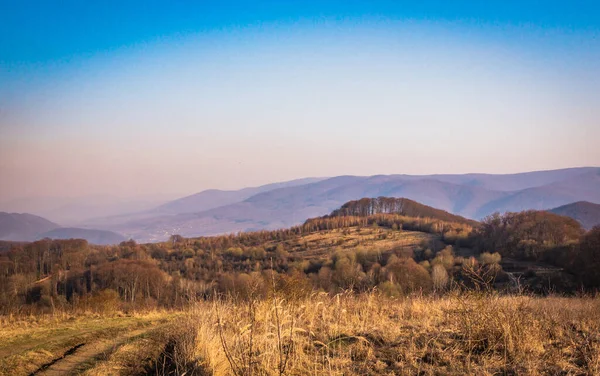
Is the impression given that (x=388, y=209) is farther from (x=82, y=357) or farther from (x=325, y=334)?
(x=325, y=334)

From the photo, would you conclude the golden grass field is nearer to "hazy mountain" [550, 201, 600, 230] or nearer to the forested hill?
the forested hill

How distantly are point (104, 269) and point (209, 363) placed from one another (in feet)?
232

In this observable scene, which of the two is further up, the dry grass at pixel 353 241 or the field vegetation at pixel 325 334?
the field vegetation at pixel 325 334

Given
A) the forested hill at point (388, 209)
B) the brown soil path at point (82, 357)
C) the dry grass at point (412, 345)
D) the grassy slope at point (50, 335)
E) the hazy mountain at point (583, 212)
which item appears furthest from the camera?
the hazy mountain at point (583, 212)

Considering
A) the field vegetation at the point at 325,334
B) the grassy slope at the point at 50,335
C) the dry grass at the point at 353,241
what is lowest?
the dry grass at the point at 353,241

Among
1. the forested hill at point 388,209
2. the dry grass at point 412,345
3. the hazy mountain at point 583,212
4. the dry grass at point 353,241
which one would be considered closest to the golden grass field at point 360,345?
the dry grass at point 412,345

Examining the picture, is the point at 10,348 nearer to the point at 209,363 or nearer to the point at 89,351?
the point at 89,351

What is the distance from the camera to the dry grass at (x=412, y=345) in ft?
18.6

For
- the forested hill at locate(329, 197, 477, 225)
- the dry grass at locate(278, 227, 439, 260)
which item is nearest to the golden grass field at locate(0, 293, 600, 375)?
the dry grass at locate(278, 227, 439, 260)

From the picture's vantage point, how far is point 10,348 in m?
10.6

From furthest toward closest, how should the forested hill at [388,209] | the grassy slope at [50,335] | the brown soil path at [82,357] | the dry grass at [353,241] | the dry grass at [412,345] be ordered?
the forested hill at [388,209] → the dry grass at [353,241] → the grassy slope at [50,335] → the brown soil path at [82,357] → the dry grass at [412,345]

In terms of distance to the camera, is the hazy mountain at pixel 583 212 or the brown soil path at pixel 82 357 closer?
the brown soil path at pixel 82 357

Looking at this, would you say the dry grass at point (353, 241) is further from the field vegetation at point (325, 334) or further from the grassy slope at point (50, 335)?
the field vegetation at point (325, 334)

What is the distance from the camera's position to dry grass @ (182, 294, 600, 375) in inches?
224
